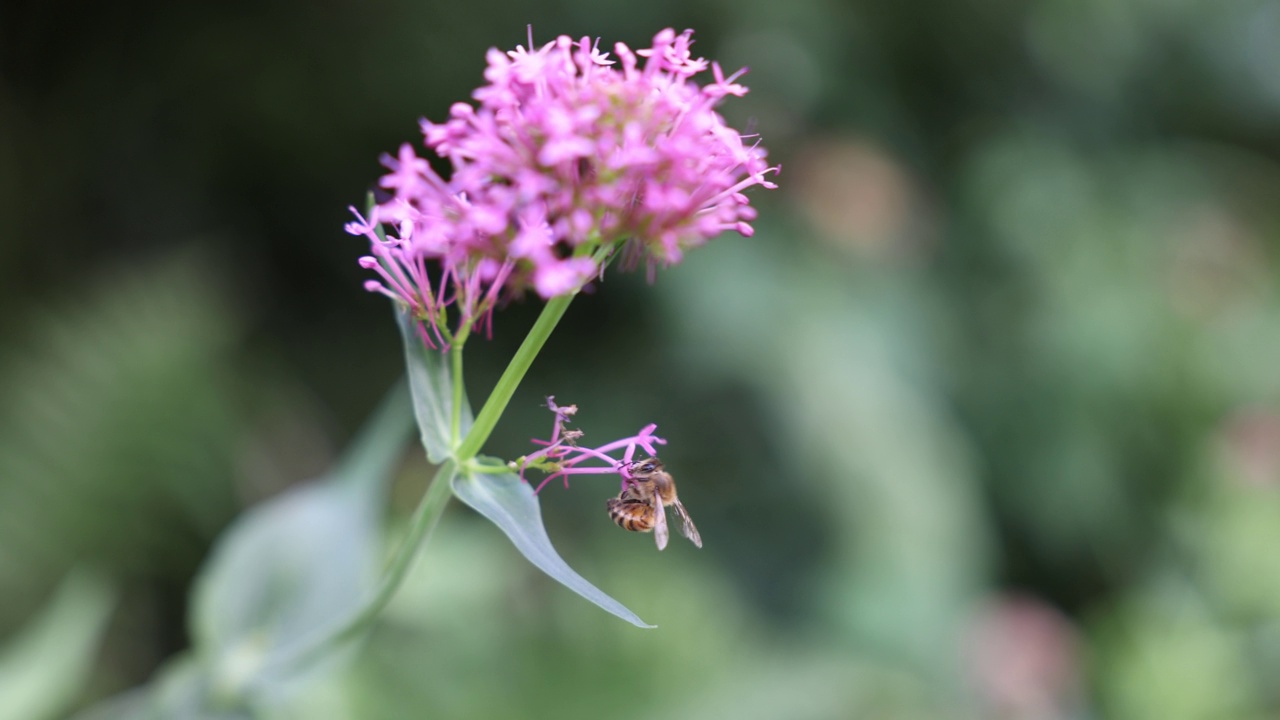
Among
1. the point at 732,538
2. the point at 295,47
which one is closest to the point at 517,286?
the point at 732,538

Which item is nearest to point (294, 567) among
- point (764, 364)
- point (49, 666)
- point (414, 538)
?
point (49, 666)

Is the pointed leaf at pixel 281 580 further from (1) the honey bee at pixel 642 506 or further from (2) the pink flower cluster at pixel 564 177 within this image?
(2) the pink flower cluster at pixel 564 177

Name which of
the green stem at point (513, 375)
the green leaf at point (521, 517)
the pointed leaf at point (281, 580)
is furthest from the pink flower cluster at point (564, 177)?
the pointed leaf at point (281, 580)

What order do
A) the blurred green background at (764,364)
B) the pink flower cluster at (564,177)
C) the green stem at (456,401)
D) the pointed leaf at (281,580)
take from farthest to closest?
the blurred green background at (764,364) < the pointed leaf at (281,580) < the green stem at (456,401) < the pink flower cluster at (564,177)

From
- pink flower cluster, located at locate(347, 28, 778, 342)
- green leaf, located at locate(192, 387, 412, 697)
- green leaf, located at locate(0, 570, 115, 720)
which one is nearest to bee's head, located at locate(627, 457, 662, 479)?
pink flower cluster, located at locate(347, 28, 778, 342)

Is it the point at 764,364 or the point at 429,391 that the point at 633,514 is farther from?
the point at 764,364
